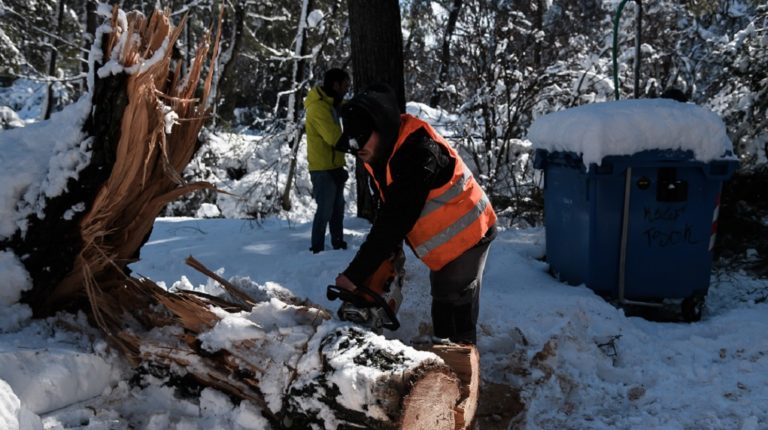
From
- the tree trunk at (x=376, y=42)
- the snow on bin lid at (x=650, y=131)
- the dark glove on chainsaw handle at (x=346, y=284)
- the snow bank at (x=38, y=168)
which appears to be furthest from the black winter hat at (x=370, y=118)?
the tree trunk at (x=376, y=42)

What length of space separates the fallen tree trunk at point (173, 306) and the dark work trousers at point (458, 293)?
0.67 meters

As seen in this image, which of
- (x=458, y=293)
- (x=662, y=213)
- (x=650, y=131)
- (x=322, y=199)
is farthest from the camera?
(x=322, y=199)

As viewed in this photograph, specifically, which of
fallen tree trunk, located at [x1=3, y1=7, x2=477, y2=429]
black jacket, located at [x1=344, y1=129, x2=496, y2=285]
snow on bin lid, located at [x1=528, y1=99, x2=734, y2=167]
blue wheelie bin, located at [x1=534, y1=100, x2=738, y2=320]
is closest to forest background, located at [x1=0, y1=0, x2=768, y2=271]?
fallen tree trunk, located at [x1=3, y1=7, x2=477, y2=429]

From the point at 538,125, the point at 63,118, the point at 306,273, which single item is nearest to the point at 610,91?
the point at 538,125

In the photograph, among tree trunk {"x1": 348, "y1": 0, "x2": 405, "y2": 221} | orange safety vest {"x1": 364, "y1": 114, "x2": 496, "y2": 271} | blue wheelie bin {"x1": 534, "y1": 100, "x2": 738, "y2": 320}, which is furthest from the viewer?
tree trunk {"x1": 348, "y1": 0, "x2": 405, "y2": 221}

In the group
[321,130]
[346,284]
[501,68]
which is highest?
[501,68]

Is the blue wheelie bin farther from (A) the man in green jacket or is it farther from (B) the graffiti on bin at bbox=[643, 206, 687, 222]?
(A) the man in green jacket

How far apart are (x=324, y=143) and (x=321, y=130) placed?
128 millimetres

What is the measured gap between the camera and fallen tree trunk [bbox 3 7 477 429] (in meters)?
2.31

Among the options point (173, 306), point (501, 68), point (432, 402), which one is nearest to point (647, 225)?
point (432, 402)

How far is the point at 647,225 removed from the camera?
15.6 feet

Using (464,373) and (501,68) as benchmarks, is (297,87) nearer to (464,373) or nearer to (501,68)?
(501,68)

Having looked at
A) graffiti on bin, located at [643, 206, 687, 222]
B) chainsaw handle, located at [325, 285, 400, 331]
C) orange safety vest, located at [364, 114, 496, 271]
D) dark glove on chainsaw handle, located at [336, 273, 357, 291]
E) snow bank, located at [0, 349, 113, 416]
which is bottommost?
snow bank, located at [0, 349, 113, 416]

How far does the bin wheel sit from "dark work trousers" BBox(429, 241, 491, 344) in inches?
89.5
